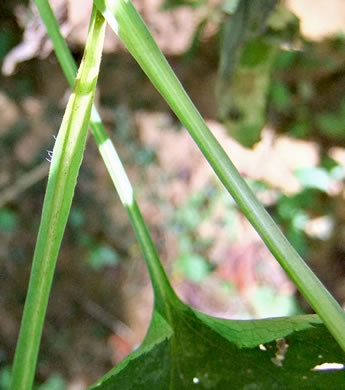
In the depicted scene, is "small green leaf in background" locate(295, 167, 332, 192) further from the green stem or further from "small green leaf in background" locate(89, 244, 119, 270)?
the green stem

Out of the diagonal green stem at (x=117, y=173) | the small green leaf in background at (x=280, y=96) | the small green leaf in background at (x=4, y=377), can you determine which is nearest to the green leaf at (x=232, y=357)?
the diagonal green stem at (x=117, y=173)

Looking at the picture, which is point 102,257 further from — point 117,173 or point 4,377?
point 117,173

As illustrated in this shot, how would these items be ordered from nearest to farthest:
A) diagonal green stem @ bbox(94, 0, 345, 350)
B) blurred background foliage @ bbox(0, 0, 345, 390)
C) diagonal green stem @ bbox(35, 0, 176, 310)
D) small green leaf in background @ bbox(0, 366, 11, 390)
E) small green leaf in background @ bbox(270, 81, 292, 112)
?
diagonal green stem @ bbox(94, 0, 345, 350)
diagonal green stem @ bbox(35, 0, 176, 310)
small green leaf in background @ bbox(0, 366, 11, 390)
blurred background foliage @ bbox(0, 0, 345, 390)
small green leaf in background @ bbox(270, 81, 292, 112)

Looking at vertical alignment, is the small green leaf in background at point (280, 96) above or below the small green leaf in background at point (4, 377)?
above

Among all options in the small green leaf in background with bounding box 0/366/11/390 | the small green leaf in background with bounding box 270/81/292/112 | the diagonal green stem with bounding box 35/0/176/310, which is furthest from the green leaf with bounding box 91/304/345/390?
the small green leaf in background with bounding box 270/81/292/112

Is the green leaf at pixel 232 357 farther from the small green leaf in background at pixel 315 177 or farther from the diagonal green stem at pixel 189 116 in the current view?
the small green leaf in background at pixel 315 177

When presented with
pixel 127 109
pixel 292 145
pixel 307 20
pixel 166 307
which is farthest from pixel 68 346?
pixel 307 20
